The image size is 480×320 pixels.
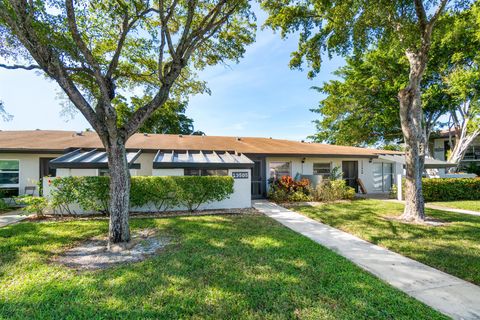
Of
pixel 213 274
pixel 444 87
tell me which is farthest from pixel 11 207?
pixel 444 87

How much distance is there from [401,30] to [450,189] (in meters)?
11.4

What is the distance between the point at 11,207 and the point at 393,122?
102ft

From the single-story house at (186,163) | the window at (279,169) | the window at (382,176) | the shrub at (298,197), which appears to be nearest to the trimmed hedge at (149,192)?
the single-story house at (186,163)

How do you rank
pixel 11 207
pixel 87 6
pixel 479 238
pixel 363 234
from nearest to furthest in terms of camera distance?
1. pixel 479 238
2. pixel 363 234
3. pixel 87 6
4. pixel 11 207

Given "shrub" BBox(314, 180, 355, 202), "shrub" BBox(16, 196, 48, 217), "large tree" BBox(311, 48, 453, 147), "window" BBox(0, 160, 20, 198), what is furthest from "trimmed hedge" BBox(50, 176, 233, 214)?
"large tree" BBox(311, 48, 453, 147)

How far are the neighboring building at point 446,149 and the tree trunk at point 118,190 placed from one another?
33806 millimetres

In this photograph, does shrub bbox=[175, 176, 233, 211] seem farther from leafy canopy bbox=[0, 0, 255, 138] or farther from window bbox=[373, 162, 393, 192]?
window bbox=[373, 162, 393, 192]

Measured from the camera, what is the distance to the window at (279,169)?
15.7 m

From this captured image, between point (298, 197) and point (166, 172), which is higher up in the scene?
point (166, 172)

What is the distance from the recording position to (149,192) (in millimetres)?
10133

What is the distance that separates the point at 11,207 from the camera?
38.4 ft

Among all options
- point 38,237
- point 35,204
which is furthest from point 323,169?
point 35,204

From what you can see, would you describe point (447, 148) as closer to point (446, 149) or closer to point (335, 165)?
point (446, 149)

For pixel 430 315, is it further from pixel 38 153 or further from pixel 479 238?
pixel 38 153
